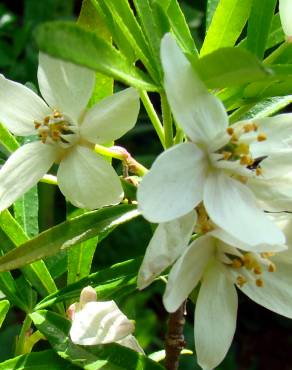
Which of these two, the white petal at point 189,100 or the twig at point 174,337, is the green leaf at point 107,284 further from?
the white petal at point 189,100

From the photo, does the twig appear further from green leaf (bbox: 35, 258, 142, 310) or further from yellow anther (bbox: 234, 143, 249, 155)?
yellow anther (bbox: 234, 143, 249, 155)

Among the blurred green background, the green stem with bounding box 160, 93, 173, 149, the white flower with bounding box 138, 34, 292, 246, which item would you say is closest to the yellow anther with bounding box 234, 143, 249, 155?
the white flower with bounding box 138, 34, 292, 246

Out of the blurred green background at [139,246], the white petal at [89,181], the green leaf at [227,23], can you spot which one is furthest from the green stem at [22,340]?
the blurred green background at [139,246]

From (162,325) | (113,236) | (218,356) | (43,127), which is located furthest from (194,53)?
(162,325)

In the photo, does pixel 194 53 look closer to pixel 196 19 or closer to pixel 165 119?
pixel 165 119

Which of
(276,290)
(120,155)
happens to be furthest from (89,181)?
(276,290)

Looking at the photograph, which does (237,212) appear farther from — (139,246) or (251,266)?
(139,246)
